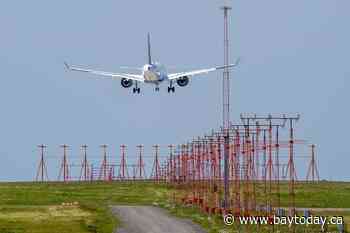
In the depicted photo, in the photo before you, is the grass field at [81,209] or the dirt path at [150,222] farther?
the grass field at [81,209]

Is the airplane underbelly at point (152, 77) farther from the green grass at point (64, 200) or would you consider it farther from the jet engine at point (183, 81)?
the green grass at point (64, 200)

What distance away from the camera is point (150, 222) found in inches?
3893

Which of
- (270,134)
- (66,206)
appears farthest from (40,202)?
(270,134)

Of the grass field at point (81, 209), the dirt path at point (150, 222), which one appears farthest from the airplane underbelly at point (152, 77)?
the dirt path at point (150, 222)

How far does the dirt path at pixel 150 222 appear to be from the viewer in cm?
8981

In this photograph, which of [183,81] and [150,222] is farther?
[183,81]

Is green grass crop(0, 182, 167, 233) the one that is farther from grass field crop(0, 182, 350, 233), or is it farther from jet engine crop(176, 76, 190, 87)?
jet engine crop(176, 76, 190, 87)

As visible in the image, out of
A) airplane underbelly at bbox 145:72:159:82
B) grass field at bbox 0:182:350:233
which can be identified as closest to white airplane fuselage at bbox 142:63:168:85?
airplane underbelly at bbox 145:72:159:82

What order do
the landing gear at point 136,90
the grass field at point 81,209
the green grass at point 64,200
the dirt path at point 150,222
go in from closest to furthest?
1. the dirt path at point 150,222
2. the green grass at point 64,200
3. the grass field at point 81,209
4. the landing gear at point 136,90

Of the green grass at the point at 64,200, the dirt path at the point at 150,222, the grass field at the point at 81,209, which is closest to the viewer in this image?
the dirt path at the point at 150,222

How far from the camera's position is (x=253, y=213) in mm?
99000

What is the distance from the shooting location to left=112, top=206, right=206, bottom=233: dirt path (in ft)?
295

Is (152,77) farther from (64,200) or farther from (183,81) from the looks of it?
(64,200)

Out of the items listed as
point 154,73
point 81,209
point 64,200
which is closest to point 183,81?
point 154,73
